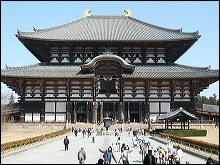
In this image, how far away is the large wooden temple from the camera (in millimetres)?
57250

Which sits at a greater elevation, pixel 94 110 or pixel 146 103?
pixel 146 103

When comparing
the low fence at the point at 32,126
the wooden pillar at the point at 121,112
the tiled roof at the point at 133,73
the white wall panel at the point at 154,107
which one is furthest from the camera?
the white wall panel at the point at 154,107

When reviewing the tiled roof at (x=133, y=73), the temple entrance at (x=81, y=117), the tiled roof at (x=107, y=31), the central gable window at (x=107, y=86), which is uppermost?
the tiled roof at (x=107, y=31)

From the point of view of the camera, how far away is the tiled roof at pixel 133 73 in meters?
56.8

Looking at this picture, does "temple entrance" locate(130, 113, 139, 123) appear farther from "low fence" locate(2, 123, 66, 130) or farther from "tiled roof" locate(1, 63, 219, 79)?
"low fence" locate(2, 123, 66, 130)

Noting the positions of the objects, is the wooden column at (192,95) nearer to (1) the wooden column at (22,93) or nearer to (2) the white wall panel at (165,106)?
(2) the white wall panel at (165,106)

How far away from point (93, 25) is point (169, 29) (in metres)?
19.9

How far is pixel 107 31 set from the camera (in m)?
69.0

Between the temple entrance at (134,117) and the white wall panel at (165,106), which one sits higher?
the white wall panel at (165,106)

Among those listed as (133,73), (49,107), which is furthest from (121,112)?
(49,107)

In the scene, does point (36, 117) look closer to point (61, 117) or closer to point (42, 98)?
point (42, 98)

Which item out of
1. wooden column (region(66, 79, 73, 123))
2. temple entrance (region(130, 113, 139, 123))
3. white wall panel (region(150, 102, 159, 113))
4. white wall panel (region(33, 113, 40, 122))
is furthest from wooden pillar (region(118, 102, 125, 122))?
white wall panel (region(33, 113, 40, 122))

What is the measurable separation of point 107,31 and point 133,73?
620 inches

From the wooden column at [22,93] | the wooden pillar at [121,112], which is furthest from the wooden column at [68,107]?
the wooden pillar at [121,112]
